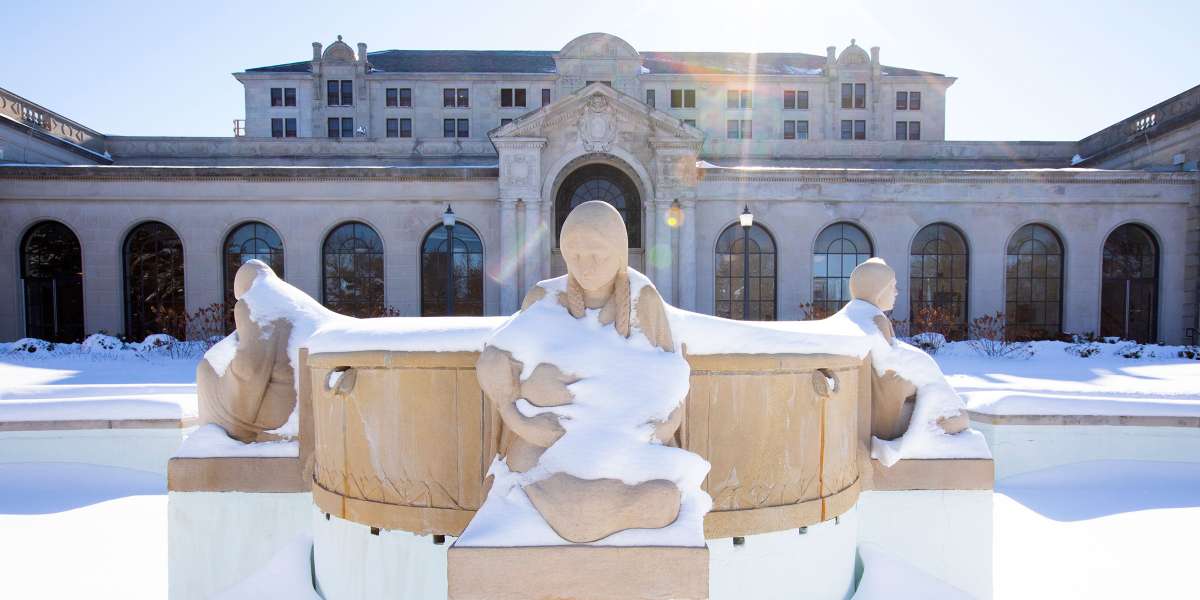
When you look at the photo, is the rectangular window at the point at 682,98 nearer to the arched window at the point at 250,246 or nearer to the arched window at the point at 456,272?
the arched window at the point at 456,272

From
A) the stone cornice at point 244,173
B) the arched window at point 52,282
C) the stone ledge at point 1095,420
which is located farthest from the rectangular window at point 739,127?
the stone ledge at point 1095,420

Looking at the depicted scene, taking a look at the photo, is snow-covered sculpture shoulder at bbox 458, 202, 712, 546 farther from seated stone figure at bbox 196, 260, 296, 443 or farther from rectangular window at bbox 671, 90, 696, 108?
rectangular window at bbox 671, 90, 696, 108

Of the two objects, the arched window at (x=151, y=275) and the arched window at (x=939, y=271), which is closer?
A: the arched window at (x=151, y=275)

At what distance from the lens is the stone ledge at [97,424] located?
7.78 meters

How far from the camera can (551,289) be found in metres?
3.83

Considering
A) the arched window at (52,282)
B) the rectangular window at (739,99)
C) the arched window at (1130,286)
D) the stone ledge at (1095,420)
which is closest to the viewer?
the stone ledge at (1095,420)

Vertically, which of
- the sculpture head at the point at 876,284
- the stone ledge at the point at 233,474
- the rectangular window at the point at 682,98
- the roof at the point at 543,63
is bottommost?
the stone ledge at the point at 233,474

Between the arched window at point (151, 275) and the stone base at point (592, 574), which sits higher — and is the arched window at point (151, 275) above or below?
above

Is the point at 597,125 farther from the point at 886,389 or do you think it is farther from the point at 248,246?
the point at 886,389

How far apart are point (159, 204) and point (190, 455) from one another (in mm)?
20337

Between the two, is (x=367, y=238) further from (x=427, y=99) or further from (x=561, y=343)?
(x=427, y=99)

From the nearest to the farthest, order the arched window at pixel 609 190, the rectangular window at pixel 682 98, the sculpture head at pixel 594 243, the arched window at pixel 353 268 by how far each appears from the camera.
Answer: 1. the sculpture head at pixel 594 243
2. the arched window at pixel 353 268
3. the arched window at pixel 609 190
4. the rectangular window at pixel 682 98

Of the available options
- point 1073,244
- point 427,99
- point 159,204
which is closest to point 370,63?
point 427,99

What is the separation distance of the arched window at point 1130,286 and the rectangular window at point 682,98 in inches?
1095
